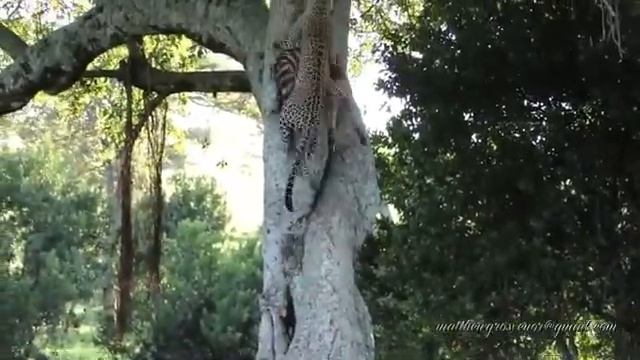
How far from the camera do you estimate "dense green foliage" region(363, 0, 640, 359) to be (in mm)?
3826

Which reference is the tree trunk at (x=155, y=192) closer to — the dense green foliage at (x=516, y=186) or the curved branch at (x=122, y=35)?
the curved branch at (x=122, y=35)

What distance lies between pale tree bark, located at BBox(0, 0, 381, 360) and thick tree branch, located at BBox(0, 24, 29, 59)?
2.54 ft

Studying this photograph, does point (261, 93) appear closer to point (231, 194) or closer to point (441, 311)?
point (441, 311)

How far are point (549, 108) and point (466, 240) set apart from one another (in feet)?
2.07

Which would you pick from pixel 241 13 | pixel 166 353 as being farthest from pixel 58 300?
pixel 241 13

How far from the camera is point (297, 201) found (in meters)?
3.57

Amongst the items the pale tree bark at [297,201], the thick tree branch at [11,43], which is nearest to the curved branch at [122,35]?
the pale tree bark at [297,201]

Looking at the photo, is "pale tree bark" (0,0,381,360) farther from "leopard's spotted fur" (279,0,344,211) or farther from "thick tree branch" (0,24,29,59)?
"thick tree branch" (0,24,29,59)

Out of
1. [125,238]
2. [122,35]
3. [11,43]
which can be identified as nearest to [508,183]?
[122,35]

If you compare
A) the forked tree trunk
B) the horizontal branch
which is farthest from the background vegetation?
the horizontal branch

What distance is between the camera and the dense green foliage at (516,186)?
383 cm

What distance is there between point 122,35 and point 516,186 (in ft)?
6.00

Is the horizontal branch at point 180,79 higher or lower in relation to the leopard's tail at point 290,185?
higher

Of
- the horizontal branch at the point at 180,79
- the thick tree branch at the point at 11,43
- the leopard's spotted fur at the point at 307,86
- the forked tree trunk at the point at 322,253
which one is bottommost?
the forked tree trunk at the point at 322,253
